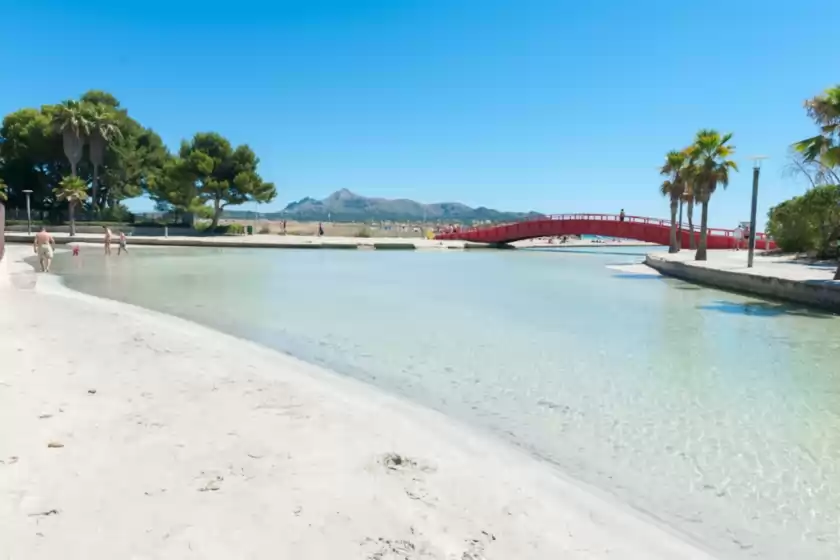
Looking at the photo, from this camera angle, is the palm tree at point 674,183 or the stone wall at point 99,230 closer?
the palm tree at point 674,183

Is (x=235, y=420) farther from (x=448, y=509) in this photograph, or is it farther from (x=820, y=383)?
(x=820, y=383)

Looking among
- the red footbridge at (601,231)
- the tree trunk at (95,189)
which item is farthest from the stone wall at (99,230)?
the red footbridge at (601,231)

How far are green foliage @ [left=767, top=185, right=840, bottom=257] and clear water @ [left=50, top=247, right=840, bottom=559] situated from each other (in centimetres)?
1248

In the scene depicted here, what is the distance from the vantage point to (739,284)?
66.0ft

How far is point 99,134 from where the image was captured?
52938 mm

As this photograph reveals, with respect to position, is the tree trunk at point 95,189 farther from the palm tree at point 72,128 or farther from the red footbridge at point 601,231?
the red footbridge at point 601,231

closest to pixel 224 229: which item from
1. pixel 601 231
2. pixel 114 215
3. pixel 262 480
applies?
pixel 114 215

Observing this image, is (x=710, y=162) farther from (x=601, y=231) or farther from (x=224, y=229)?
(x=224, y=229)

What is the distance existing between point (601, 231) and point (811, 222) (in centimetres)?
2050

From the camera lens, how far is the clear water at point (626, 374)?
4.66 metres

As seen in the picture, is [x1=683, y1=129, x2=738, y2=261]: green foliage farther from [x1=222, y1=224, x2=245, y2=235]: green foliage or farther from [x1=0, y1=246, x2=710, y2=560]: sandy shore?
[x1=222, y1=224, x2=245, y2=235]: green foliage

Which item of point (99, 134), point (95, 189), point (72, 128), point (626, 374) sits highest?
point (72, 128)

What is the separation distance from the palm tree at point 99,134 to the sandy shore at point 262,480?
52298 mm

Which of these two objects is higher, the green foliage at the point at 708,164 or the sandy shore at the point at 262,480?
the green foliage at the point at 708,164
